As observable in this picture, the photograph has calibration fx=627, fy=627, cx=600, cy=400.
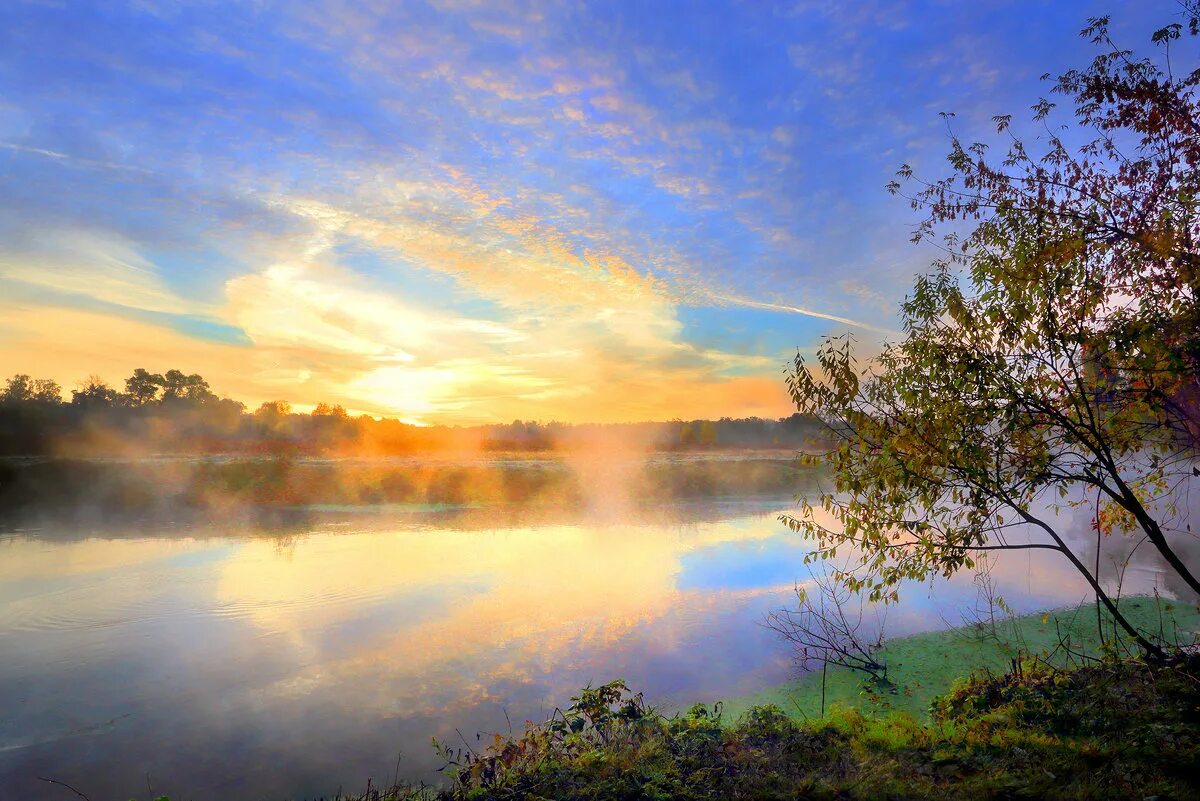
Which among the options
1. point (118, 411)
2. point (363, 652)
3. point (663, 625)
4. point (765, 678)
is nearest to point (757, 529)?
point (663, 625)

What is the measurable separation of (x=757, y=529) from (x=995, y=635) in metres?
15.6

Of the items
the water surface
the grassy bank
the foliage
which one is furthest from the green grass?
the foliage

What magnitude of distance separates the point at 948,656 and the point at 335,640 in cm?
1287

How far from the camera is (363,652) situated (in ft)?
43.0

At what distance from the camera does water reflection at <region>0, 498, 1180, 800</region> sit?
9.11 metres

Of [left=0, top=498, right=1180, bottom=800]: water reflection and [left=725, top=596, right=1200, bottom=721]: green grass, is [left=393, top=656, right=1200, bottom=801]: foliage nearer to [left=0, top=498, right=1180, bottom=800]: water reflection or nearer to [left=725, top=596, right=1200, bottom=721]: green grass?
[left=725, top=596, right=1200, bottom=721]: green grass

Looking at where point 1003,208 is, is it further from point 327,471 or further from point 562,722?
point 327,471

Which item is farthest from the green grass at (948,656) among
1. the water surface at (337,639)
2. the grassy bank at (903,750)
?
the water surface at (337,639)

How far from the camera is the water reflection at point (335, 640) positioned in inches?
359

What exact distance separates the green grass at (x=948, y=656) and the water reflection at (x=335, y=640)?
85cm

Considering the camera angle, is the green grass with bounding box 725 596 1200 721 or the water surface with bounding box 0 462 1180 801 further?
the green grass with bounding box 725 596 1200 721

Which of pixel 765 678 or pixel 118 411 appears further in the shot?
pixel 118 411

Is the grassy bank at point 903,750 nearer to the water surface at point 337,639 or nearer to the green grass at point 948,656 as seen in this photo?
the green grass at point 948,656

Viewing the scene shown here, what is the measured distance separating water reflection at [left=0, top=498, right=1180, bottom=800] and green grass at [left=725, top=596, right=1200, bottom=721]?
33.4 inches
